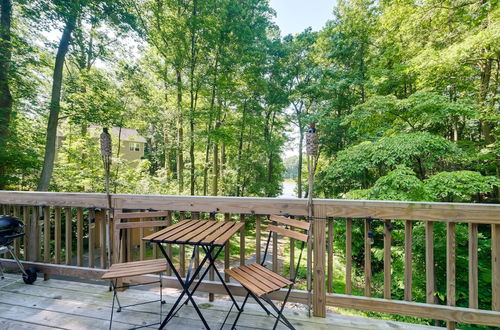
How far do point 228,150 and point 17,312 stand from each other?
12179mm

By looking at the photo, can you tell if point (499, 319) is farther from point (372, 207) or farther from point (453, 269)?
point (372, 207)

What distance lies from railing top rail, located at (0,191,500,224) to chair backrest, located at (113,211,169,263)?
12 cm

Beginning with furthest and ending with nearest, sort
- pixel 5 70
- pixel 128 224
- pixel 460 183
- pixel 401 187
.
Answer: pixel 5 70, pixel 401 187, pixel 460 183, pixel 128 224

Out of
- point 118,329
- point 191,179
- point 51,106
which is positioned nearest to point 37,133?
point 51,106

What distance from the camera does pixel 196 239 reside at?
1652mm

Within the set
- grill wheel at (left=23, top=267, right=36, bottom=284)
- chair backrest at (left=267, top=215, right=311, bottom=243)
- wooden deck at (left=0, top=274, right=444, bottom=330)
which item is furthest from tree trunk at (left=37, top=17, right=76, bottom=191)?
chair backrest at (left=267, top=215, right=311, bottom=243)

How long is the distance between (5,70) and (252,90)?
8817mm

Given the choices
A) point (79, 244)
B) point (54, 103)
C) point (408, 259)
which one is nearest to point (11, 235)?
point (79, 244)

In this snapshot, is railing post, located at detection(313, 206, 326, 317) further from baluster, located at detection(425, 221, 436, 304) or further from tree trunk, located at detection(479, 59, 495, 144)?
tree trunk, located at detection(479, 59, 495, 144)

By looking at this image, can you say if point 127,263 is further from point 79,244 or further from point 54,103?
point 54,103

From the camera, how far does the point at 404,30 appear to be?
6520 millimetres

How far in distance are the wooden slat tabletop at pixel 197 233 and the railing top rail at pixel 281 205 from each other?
0.49 feet

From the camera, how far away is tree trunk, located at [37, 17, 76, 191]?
20.1 feet

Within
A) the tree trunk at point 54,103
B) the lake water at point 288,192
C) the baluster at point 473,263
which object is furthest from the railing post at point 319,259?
the lake water at point 288,192
